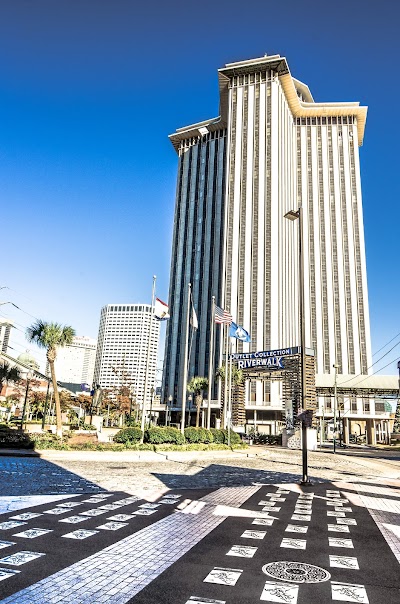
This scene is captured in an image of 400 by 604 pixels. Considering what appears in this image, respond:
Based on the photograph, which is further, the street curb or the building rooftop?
the building rooftop

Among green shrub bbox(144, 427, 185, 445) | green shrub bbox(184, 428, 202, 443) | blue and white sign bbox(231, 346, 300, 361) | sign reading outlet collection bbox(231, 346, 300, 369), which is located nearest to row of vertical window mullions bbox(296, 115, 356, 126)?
blue and white sign bbox(231, 346, 300, 361)

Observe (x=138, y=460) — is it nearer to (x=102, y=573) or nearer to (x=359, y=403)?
(x=102, y=573)

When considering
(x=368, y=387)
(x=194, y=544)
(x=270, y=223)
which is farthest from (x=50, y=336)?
(x=270, y=223)

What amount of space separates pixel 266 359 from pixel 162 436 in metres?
24.3

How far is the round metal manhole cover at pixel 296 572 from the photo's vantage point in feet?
21.4

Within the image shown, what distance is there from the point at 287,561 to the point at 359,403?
8627 centimetres

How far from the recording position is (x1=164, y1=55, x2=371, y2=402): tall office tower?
10325cm

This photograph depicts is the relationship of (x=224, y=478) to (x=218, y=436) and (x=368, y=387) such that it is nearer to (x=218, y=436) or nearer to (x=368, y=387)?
(x=218, y=436)

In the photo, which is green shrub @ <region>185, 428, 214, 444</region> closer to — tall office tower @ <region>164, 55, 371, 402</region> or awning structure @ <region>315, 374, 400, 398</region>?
awning structure @ <region>315, 374, 400, 398</region>

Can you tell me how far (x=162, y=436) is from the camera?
32.8 metres

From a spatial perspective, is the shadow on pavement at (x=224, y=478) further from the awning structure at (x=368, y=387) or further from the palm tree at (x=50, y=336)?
the awning structure at (x=368, y=387)

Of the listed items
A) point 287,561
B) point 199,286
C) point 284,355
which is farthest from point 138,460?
point 199,286

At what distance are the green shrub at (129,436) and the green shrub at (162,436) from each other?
1.25 m

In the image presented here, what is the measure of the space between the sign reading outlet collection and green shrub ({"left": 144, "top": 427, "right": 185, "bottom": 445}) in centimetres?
2088
